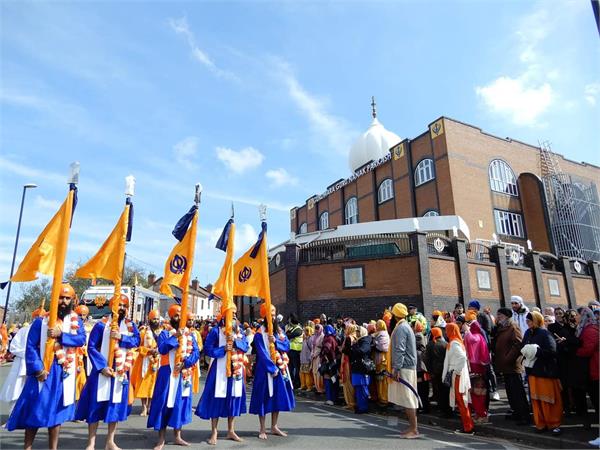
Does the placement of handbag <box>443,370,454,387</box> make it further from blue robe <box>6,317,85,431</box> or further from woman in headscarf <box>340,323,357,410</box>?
blue robe <box>6,317,85,431</box>

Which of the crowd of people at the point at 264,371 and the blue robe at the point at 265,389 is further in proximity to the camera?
the blue robe at the point at 265,389

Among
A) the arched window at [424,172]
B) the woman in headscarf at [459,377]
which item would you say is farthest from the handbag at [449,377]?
the arched window at [424,172]

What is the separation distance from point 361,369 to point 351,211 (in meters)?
33.6

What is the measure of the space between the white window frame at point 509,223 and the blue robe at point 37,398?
3330 centimetres

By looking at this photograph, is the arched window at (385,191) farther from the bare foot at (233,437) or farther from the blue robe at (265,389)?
the bare foot at (233,437)

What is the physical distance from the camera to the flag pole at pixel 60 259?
5.21 metres

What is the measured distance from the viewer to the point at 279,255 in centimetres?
2431

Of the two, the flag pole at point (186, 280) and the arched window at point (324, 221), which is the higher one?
the arched window at point (324, 221)

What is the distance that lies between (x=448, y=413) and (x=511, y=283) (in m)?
18.0

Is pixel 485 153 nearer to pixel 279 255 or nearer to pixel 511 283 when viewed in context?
pixel 511 283

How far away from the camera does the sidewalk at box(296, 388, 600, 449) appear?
6.13 meters

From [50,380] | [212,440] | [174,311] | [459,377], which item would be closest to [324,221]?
[459,377]

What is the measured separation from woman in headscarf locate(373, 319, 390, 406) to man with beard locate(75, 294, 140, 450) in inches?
206

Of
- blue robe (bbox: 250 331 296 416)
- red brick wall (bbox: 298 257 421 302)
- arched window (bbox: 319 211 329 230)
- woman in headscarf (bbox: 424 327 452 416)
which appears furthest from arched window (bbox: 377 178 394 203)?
blue robe (bbox: 250 331 296 416)
